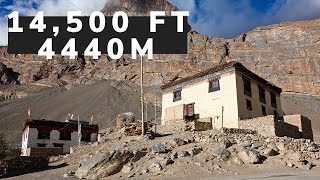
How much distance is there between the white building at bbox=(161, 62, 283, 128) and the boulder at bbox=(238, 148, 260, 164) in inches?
435

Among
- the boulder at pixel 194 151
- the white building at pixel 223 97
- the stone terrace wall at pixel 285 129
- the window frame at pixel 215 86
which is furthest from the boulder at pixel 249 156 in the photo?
the window frame at pixel 215 86

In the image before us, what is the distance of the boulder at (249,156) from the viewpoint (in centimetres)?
1959

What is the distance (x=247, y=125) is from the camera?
2980 cm

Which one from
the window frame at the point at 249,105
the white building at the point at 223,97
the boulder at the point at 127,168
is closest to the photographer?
the boulder at the point at 127,168

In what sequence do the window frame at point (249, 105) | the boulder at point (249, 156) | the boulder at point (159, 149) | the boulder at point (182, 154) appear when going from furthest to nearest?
the window frame at point (249, 105), the boulder at point (159, 149), the boulder at point (182, 154), the boulder at point (249, 156)

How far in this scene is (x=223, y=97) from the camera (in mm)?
33625

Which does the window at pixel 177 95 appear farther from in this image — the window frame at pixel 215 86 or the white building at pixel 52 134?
the white building at pixel 52 134

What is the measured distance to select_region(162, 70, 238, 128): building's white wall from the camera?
107 ft

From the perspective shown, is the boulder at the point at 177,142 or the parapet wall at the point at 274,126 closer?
the boulder at the point at 177,142

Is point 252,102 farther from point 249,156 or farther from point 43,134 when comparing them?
point 43,134

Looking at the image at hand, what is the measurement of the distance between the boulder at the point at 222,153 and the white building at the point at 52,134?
29.2 m

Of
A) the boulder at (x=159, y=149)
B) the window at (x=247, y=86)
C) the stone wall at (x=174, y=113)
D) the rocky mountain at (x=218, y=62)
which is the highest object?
the rocky mountain at (x=218, y=62)

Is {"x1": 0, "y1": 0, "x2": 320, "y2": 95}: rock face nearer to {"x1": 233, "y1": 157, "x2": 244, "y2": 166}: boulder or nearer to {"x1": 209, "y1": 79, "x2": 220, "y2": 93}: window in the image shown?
{"x1": 209, "y1": 79, "x2": 220, "y2": 93}: window

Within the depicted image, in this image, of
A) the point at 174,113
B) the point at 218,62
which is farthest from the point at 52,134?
the point at 218,62
